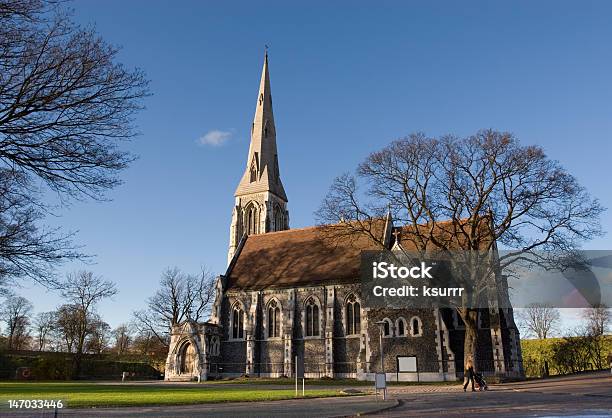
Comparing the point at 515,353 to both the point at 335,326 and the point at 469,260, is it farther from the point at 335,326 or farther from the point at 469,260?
the point at 335,326

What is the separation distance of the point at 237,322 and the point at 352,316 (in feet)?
35.0

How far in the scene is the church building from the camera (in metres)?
31.6

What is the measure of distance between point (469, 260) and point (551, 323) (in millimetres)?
45508

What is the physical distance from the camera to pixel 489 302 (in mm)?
30922

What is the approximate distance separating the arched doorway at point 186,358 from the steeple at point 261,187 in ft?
47.9

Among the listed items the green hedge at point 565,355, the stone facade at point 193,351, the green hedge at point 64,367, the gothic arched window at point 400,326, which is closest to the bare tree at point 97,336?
the green hedge at point 64,367

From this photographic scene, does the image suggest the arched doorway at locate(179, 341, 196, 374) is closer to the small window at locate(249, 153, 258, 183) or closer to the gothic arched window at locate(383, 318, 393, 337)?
the gothic arched window at locate(383, 318, 393, 337)

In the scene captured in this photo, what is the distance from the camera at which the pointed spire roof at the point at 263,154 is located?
5856 cm

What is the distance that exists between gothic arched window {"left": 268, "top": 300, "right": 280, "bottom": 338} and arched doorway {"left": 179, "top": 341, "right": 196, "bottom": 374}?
21.8 feet

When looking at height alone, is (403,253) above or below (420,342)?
above

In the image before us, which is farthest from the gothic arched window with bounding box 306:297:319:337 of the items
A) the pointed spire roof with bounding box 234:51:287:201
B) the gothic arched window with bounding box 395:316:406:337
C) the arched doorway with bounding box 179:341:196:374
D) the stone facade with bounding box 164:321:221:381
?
the pointed spire roof with bounding box 234:51:287:201

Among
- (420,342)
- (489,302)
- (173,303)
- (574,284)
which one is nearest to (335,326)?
(420,342)

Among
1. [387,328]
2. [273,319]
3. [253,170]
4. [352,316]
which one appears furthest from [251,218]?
[387,328]

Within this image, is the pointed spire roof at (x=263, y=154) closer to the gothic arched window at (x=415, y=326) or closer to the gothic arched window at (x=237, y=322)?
the gothic arched window at (x=237, y=322)
